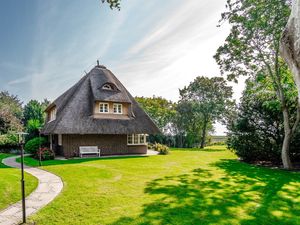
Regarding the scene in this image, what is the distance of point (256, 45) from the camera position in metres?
15.8

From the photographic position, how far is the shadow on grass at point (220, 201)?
6.46m

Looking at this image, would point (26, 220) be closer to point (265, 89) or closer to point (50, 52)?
point (50, 52)

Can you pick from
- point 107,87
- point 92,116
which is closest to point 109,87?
point 107,87

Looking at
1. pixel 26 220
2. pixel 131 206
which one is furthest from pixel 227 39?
pixel 26 220

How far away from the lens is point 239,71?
16844 millimetres

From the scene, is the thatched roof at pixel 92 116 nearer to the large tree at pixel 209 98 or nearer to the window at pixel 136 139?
the window at pixel 136 139

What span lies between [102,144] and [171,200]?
49.8ft

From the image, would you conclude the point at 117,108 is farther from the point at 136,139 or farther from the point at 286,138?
the point at 286,138

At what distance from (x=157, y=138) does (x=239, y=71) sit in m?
25.2

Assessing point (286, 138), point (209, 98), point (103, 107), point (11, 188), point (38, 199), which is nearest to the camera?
point (38, 199)

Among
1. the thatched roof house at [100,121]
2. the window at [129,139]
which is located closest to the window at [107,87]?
the thatched roof house at [100,121]

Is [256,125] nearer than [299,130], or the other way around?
[299,130]

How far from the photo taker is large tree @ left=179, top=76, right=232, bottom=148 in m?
38.9

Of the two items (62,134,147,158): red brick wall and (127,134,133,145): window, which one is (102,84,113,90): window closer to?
(62,134,147,158): red brick wall
